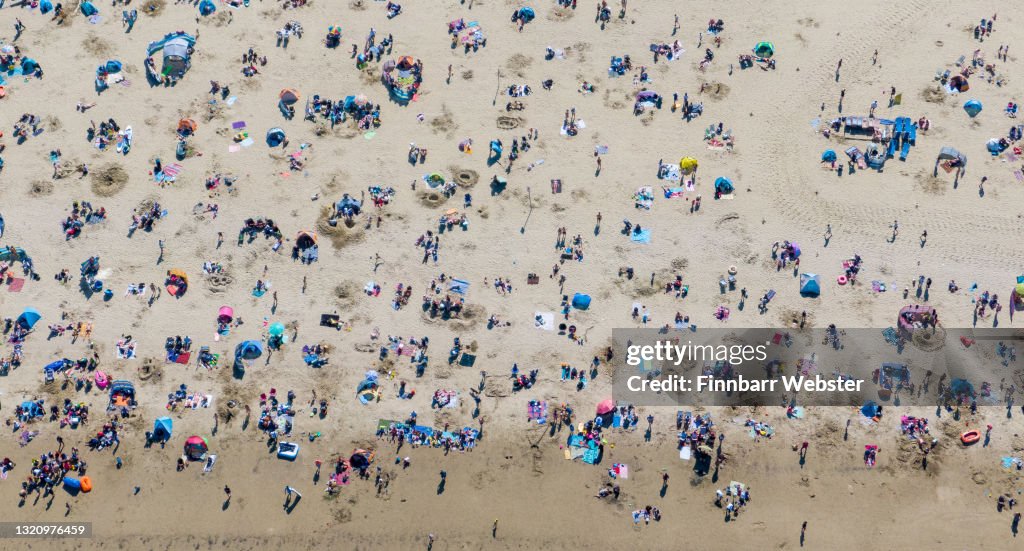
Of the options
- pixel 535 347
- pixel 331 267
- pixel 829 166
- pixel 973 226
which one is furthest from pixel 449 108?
pixel 973 226

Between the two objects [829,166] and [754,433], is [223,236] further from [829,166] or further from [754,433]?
[829,166]

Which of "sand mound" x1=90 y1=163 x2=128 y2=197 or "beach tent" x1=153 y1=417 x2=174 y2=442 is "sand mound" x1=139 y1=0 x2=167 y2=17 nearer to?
"sand mound" x1=90 y1=163 x2=128 y2=197

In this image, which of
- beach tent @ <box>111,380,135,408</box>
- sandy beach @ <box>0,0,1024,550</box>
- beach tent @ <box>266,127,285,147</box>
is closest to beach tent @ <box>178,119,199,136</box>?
sandy beach @ <box>0,0,1024,550</box>

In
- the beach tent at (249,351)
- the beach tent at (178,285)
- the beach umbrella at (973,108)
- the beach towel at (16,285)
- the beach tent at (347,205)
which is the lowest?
the beach tent at (249,351)

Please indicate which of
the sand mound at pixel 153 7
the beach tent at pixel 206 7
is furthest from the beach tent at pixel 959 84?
the sand mound at pixel 153 7

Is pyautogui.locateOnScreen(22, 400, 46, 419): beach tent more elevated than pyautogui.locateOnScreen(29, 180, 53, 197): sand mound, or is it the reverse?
pyautogui.locateOnScreen(29, 180, 53, 197): sand mound

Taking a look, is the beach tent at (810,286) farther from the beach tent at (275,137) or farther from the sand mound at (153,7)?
the sand mound at (153,7)
